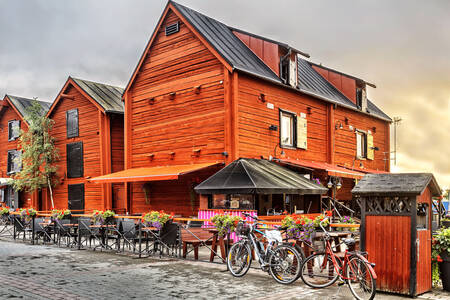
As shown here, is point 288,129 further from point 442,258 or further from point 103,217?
point 442,258

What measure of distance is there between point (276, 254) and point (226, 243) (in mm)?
2607

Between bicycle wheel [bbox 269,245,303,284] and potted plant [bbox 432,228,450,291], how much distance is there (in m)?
2.27

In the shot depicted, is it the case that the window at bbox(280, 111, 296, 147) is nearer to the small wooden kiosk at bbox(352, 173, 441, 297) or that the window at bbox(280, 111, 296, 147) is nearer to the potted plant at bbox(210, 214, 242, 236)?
the potted plant at bbox(210, 214, 242, 236)

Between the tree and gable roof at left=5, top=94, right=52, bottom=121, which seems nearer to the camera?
the tree

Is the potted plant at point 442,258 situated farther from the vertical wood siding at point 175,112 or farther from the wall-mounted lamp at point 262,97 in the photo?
the wall-mounted lamp at point 262,97

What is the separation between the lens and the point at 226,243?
1127 centimetres

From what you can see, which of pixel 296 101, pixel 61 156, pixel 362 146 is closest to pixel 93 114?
pixel 61 156

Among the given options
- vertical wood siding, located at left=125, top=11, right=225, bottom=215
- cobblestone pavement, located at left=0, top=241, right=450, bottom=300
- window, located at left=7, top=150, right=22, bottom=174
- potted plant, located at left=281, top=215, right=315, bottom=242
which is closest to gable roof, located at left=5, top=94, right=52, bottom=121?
window, located at left=7, top=150, right=22, bottom=174

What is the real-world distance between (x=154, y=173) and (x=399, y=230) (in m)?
11.1

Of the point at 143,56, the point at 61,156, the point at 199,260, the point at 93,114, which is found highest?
the point at 143,56

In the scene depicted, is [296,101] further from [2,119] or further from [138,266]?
[2,119]

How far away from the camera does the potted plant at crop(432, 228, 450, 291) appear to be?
321 inches

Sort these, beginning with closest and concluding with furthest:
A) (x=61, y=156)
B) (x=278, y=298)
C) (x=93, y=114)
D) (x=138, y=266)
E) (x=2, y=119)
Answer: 1. (x=278, y=298)
2. (x=138, y=266)
3. (x=93, y=114)
4. (x=61, y=156)
5. (x=2, y=119)

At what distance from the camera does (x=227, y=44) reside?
19.1 m
